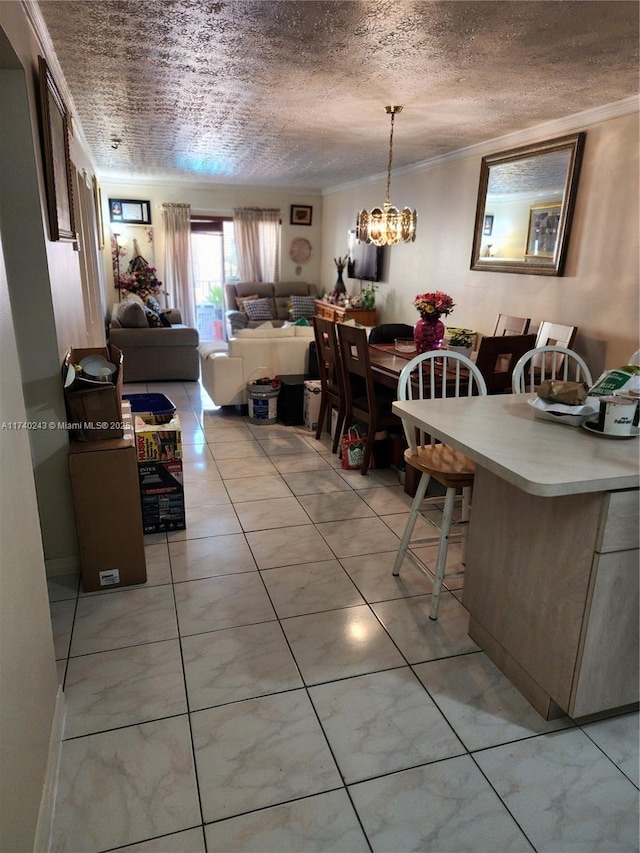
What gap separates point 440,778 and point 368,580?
38.9 inches

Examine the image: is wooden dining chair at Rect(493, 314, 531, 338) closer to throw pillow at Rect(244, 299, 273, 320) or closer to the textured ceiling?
the textured ceiling

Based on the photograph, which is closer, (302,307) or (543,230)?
(543,230)

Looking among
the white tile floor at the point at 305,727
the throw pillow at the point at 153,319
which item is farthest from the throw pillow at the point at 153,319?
the white tile floor at the point at 305,727

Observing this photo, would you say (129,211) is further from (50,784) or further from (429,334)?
(50,784)

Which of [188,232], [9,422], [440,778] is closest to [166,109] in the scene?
[9,422]

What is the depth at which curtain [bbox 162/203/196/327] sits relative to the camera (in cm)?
820

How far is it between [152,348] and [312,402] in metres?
2.53

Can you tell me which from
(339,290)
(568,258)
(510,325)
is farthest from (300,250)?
(568,258)

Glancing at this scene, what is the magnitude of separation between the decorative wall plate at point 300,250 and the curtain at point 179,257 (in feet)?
5.43

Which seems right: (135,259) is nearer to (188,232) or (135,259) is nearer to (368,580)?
(188,232)

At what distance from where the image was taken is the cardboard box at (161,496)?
2750 millimetres

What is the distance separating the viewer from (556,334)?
394 centimetres

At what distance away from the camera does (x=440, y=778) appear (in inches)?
60.7

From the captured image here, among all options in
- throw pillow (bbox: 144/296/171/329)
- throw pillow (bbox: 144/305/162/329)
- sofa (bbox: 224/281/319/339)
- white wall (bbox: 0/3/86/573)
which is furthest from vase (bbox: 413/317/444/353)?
sofa (bbox: 224/281/319/339)
